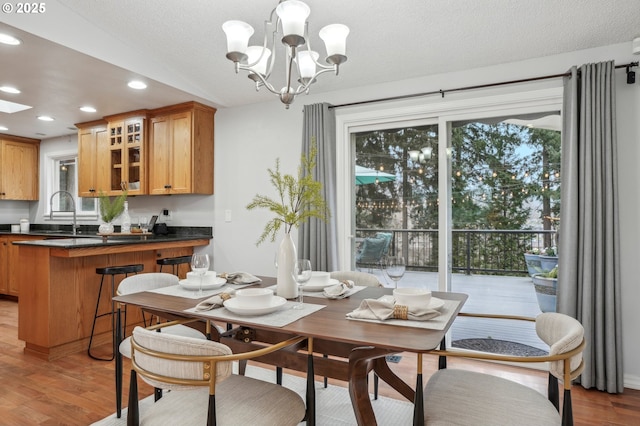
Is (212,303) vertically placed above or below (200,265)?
below

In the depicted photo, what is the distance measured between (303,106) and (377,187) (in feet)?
3.55

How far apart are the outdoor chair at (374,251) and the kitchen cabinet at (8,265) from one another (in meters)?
4.75

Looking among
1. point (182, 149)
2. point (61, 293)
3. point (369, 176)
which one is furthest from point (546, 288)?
point (61, 293)

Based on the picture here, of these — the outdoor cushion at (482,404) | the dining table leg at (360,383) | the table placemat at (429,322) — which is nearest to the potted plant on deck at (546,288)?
the outdoor cushion at (482,404)

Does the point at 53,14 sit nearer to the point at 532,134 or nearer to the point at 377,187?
the point at 377,187

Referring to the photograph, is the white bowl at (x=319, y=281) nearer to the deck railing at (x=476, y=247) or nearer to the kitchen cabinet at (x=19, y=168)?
the deck railing at (x=476, y=247)

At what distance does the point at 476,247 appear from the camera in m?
3.30

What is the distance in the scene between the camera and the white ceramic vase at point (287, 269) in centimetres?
195

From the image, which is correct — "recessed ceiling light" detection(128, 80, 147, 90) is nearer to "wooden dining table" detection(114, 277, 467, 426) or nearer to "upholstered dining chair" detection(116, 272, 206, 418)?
"upholstered dining chair" detection(116, 272, 206, 418)

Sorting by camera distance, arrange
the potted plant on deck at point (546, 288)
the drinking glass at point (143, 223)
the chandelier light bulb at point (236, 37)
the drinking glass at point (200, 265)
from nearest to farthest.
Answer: the chandelier light bulb at point (236, 37), the drinking glass at point (200, 265), the potted plant on deck at point (546, 288), the drinking glass at point (143, 223)

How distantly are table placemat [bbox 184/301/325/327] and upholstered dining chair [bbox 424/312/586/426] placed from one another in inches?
22.4

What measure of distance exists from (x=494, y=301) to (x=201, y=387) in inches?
105

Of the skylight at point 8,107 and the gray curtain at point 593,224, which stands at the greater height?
the skylight at point 8,107

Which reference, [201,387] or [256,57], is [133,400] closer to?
[201,387]
